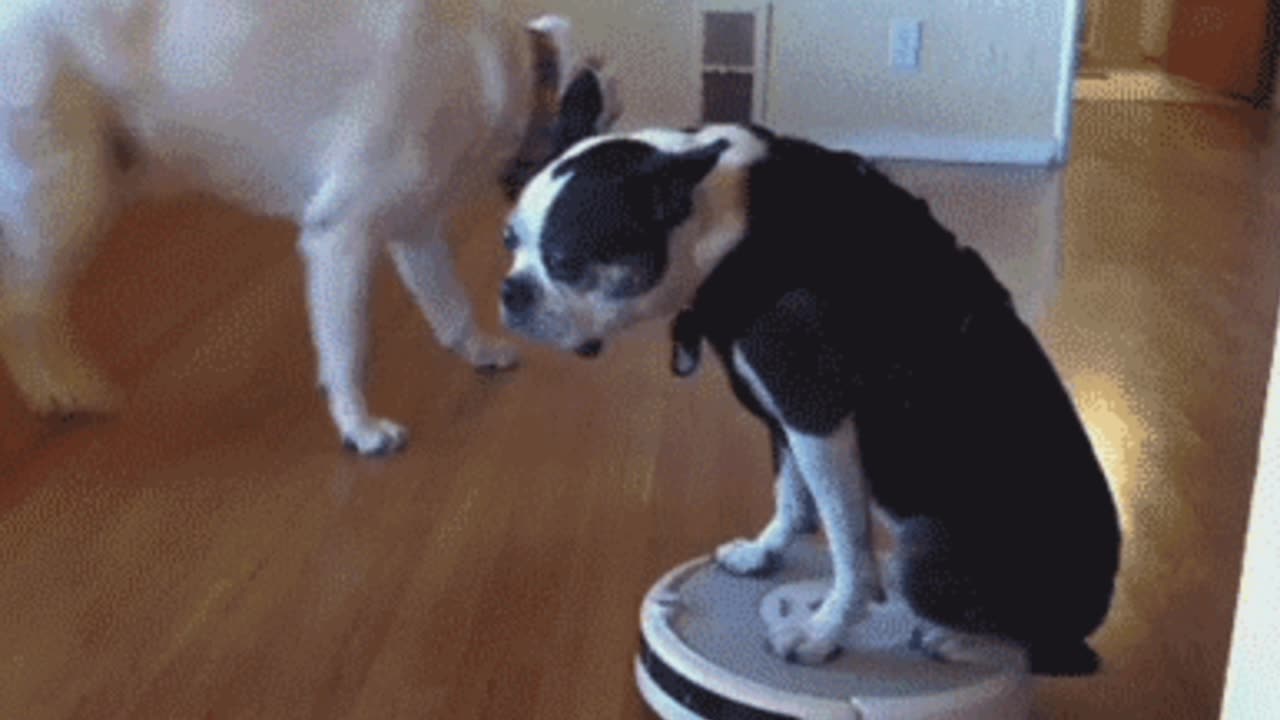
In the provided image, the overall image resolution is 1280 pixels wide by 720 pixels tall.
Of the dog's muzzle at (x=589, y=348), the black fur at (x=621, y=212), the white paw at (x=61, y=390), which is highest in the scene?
the black fur at (x=621, y=212)

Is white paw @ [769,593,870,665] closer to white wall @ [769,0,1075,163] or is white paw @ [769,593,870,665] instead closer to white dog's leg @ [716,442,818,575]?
white dog's leg @ [716,442,818,575]

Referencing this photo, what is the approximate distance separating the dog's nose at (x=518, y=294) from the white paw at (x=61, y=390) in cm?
120

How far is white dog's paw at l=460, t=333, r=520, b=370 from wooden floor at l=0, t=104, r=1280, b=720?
3cm

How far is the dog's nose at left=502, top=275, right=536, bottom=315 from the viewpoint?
147 cm

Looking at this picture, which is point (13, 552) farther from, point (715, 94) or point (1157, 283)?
point (715, 94)

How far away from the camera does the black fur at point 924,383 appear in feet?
4.59

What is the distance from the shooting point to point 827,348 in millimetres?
1400

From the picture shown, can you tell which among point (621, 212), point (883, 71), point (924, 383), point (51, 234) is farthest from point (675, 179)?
point (883, 71)

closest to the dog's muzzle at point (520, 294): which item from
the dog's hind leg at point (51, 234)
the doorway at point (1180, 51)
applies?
the dog's hind leg at point (51, 234)

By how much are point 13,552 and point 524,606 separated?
67 cm

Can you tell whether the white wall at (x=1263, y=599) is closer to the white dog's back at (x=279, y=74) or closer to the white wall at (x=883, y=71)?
the white dog's back at (x=279, y=74)

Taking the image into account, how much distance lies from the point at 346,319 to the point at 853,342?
1.13m

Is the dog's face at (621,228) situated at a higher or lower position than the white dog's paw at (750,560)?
higher

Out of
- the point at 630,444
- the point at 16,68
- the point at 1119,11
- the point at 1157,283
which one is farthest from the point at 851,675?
the point at 1119,11
